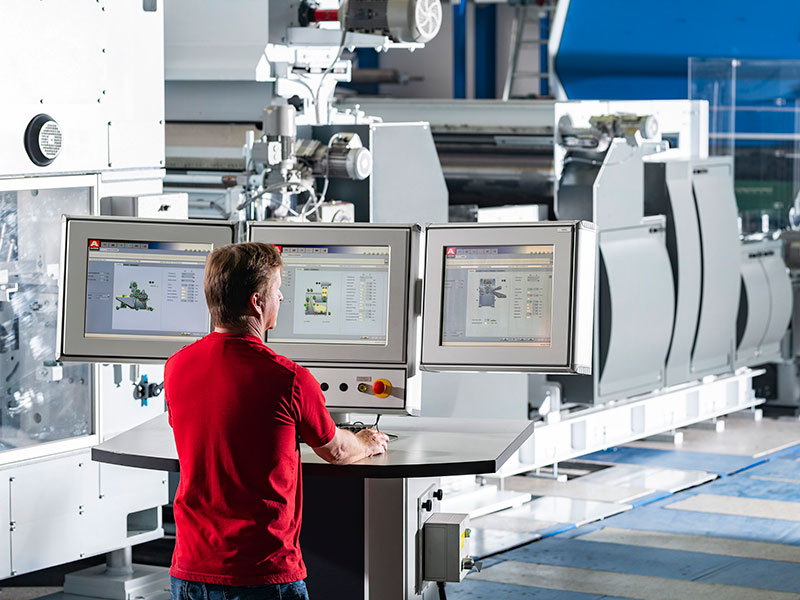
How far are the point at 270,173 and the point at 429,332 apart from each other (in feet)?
6.41

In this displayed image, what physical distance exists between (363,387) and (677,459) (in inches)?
152

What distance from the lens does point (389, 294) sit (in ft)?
11.3

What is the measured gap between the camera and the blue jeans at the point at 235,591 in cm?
265

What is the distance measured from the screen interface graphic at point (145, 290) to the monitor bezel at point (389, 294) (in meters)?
0.26

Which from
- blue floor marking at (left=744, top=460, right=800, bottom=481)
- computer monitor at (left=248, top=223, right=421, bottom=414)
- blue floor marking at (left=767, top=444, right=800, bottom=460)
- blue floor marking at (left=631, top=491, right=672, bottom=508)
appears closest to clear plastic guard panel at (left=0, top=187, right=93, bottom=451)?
computer monitor at (left=248, top=223, right=421, bottom=414)

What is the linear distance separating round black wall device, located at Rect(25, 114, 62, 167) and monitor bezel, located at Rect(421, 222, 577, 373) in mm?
1365

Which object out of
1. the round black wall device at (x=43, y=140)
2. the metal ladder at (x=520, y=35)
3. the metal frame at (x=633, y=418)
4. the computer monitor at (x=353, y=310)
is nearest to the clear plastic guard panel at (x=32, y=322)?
the round black wall device at (x=43, y=140)

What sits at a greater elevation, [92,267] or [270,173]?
[270,173]

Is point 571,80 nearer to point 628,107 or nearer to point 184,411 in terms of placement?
point 628,107

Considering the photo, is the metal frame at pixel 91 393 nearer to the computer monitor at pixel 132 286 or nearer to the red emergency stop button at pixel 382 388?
the computer monitor at pixel 132 286

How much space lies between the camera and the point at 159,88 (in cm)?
A: 471

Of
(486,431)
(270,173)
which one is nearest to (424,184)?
(270,173)

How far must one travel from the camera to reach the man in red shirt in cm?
266

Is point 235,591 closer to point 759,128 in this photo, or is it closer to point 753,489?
point 753,489
